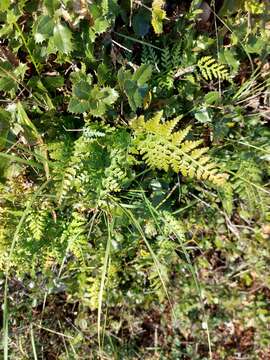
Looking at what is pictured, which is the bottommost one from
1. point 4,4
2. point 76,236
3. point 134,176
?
point 76,236

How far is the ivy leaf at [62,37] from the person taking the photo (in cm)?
170

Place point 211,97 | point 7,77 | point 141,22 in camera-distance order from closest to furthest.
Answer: point 7,77 → point 141,22 → point 211,97

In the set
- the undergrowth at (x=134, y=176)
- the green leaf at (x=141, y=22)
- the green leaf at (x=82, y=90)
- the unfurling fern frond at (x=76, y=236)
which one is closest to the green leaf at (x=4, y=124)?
the undergrowth at (x=134, y=176)

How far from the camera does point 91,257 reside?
2193mm

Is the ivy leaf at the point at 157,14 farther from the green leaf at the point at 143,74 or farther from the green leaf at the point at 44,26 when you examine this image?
the green leaf at the point at 44,26

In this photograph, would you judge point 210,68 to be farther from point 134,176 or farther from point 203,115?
point 134,176

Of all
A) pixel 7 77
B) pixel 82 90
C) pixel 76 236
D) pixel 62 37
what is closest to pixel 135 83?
pixel 82 90

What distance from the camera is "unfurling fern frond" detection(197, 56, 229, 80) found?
1.98 m

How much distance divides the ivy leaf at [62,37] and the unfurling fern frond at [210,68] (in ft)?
1.78

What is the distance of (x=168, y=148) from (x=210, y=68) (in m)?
0.38

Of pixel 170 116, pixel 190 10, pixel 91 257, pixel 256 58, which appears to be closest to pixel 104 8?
pixel 190 10

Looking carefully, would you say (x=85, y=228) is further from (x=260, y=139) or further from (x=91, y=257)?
(x=260, y=139)

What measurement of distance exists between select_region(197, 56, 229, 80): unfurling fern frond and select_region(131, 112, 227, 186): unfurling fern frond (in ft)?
1.00

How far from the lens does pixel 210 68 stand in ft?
6.50
